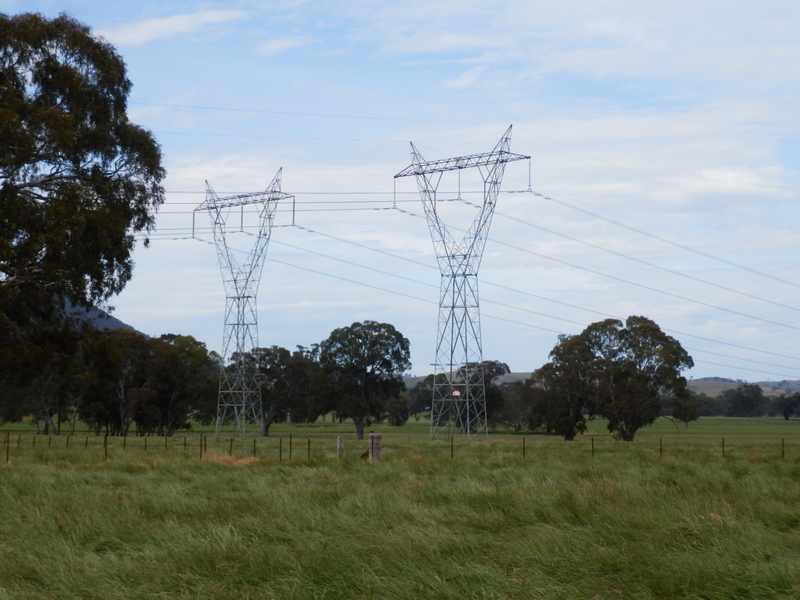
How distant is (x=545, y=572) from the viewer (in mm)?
9211

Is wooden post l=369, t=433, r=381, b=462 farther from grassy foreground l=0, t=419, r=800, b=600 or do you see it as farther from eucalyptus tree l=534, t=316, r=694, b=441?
eucalyptus tree l=534, t=316, r=694, b=441

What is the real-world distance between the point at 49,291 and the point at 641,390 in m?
52.3

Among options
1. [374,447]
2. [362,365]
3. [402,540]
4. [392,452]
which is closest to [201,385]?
[362,365]

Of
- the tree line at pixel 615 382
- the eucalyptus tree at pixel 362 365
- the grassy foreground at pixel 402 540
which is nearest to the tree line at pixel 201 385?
the eucalyptus tree at pixel 362 365

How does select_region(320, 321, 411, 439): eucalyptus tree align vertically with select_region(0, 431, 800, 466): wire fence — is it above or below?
above

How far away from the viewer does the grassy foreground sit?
28.1 ft

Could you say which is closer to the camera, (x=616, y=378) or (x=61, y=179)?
(x=61, y=179)

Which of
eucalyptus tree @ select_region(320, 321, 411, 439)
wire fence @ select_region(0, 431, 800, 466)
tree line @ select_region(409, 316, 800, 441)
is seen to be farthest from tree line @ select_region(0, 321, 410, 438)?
wire fence @ select_region(0, 431, 800, 466)

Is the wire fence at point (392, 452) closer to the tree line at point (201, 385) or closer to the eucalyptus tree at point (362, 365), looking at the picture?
the tree line at point (201, 385)

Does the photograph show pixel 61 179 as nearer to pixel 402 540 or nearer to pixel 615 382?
pixel 402 540

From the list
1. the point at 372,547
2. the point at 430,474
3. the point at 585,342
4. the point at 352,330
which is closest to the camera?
A: the point at 372,547

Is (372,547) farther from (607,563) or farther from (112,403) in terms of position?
(112,403)

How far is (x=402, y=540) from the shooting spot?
10508 millimetres

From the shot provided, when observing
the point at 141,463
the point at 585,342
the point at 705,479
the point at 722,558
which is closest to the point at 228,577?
the point at 722,558
